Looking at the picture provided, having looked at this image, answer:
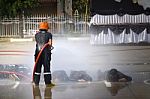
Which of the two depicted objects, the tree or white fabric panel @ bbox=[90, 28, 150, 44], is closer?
white fabric panel @ bbox=[90, 28, 150, 44]

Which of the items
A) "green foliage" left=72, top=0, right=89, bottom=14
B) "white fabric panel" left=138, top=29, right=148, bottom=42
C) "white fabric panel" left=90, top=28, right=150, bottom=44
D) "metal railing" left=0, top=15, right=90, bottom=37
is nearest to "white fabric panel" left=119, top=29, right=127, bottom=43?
"white fabric panel" left=90, top=28, right=150, bottom=44

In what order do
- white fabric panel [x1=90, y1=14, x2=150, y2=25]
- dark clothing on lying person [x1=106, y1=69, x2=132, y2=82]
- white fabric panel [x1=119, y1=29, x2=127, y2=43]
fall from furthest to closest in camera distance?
white fabric panel [x1=119, y1=29, x2=127, y2=43], white fabric panel [x1=90, y1=14, x2=150, y2=25], dark clothing on lying person [x1=106, y1=69, x2=132, y2=82]

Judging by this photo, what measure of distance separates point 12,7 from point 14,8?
21 cm

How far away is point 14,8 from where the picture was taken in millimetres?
32281

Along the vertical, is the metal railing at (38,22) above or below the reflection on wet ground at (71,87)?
above

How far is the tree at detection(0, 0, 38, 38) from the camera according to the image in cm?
3212

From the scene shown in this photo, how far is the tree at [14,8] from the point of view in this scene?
32.1 m

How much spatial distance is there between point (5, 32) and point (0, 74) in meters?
20.1

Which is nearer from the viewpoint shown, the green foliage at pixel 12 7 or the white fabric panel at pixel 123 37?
the white fabric panel at pixel 123 37

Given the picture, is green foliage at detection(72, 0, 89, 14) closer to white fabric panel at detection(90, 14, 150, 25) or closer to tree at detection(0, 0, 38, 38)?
tree at detection(0, 0, 38, 38)

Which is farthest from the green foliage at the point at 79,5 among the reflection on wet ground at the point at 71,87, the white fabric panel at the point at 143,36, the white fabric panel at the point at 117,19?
the reflection on wet ground at the point at 71,87

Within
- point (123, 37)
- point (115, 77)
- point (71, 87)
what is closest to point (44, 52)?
point (71, 87)

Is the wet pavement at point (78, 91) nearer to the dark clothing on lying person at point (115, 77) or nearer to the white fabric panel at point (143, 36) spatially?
the dark clothing on lying person at point (115, 77)

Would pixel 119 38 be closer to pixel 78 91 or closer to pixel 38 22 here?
pixel 38 22
